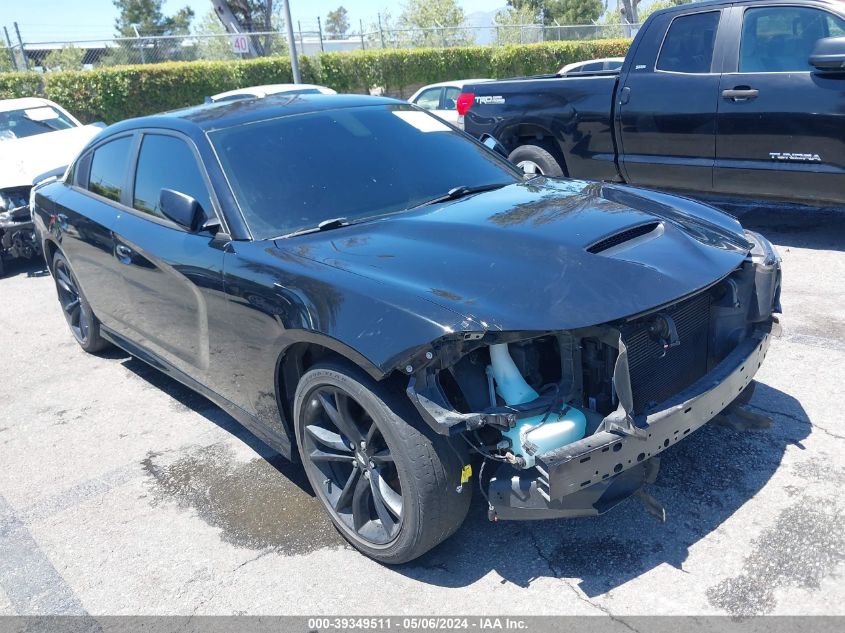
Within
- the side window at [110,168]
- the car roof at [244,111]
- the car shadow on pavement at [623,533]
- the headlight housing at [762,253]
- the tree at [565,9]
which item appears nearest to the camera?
the car shadow on pavement at [623,533]

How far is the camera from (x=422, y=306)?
8.53 ft

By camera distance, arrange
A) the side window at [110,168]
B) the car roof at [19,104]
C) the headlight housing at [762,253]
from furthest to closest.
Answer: the car roof at [19,104]
the side window at [110,168]
the headlight housing at [762,253]

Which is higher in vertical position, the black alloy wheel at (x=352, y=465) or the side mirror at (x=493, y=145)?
the side mirror at (x=493, y=145)

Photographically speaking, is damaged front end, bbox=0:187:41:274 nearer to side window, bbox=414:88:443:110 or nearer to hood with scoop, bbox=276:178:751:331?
hood with scoop, bbox=276:178:751:331

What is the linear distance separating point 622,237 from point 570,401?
0.81 meters

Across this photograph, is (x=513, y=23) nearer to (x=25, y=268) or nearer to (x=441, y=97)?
(x=441, y=97)

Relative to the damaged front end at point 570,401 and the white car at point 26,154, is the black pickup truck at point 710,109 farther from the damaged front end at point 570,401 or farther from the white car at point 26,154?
the white car at point 26,154

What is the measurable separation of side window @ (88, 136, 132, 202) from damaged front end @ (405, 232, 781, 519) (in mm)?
2777

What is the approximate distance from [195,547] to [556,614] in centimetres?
154

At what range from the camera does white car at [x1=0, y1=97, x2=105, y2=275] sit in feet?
26.3

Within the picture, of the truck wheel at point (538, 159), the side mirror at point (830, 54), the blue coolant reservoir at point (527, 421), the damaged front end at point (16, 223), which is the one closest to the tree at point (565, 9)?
the truck wheel at point (538, 159)

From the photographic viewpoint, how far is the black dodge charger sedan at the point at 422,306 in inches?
101

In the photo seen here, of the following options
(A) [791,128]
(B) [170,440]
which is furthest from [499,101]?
(B) [170,440]

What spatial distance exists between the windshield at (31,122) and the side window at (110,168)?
5.41 metres
